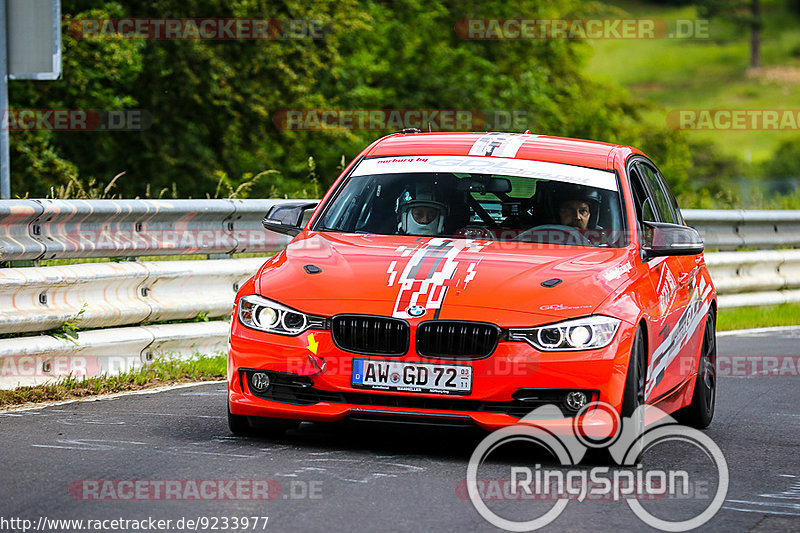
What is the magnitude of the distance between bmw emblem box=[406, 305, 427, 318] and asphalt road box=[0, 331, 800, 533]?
564 mm

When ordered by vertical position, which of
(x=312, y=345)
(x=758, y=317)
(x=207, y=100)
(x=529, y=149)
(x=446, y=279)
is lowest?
(x=758, y=317)

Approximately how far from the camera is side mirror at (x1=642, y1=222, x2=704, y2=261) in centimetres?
775

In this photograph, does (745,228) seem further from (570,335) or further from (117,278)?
(570,335)

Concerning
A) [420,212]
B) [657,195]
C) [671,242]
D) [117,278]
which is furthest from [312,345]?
[657,195]

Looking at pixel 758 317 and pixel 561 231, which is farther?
pixel 758 317

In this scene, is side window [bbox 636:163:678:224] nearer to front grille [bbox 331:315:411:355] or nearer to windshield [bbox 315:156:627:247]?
windshield [bbox 315:156:627:247]

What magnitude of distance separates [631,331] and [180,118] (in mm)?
19252

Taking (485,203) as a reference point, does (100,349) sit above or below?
below

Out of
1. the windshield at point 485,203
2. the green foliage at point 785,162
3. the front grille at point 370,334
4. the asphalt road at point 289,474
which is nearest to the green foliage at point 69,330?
the asphalt road at point 289,474

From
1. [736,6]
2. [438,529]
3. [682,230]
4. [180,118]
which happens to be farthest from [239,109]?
[736,6]

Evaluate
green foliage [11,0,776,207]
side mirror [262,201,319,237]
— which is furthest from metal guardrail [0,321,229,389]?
green foliage [11,0,776,207]

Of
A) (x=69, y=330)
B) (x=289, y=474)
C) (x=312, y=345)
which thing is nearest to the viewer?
(x=289, y=474)

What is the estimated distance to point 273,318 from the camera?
6961 mm

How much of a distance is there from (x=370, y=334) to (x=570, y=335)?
0.94m
